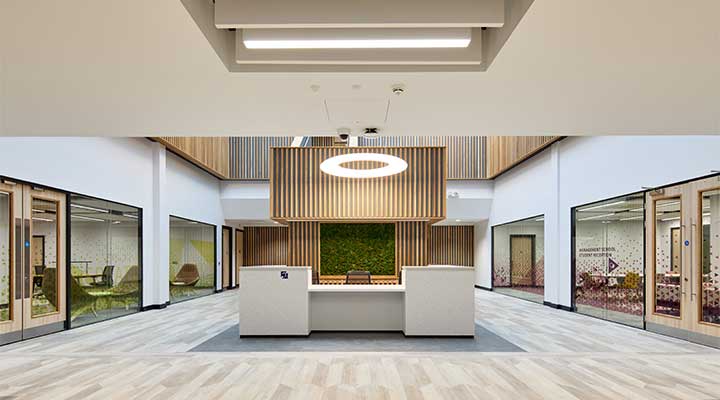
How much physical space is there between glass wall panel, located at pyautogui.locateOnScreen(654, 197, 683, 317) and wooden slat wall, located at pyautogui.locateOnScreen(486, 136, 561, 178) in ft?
13.6

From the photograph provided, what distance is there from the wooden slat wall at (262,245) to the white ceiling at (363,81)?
16.0 metres

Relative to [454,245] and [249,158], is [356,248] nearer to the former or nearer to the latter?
[249,158]

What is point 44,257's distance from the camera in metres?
8.43

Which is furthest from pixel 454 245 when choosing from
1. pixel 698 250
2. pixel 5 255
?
pixel 5 255

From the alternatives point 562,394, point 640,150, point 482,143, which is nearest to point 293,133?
point 562,394

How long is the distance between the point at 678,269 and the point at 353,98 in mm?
6811

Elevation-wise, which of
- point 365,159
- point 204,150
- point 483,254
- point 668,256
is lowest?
point 483,254

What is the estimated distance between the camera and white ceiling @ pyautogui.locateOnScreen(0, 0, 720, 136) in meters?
2.97

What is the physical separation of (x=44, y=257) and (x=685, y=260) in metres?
10.7

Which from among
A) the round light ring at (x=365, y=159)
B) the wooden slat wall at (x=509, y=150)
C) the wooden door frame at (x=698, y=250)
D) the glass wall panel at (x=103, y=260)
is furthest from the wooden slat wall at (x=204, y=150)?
the wooden door frame at (x=698, y=250)

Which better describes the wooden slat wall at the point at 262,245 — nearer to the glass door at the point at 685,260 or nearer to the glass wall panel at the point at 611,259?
the glass wall panel at the point at 611,259

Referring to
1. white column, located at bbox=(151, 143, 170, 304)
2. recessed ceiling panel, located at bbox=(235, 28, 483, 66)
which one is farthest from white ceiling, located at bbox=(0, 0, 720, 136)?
white column, located at bbox=(151, 143, 170, 304)

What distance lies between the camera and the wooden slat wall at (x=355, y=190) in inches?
437

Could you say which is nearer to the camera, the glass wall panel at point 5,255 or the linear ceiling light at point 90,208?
the glass wall panel at point 5,255
